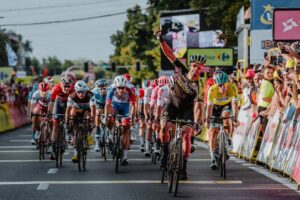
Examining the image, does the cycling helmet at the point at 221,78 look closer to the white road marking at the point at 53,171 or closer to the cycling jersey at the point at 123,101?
the cycling jersey at the point at 123,101

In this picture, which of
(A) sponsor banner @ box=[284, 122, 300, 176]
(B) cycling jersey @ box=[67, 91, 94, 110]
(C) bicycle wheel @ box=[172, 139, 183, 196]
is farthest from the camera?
(B) cycling jersey @ box=[67, 91, 94, 110]

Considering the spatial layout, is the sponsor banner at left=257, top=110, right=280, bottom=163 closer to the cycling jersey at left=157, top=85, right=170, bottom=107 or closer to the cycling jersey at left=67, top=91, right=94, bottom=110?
the cycling jersey at left=157, top=85, right=170, bottom=107

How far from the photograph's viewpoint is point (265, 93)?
2005cm

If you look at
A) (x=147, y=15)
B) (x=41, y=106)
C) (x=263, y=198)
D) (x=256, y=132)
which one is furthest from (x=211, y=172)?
(x=147, y=15)

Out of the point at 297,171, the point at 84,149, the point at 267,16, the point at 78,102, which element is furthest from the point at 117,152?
the point at 267,16

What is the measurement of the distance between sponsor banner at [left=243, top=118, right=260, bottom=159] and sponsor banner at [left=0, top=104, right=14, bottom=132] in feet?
59.8

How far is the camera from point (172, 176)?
550 inches

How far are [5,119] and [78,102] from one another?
67.4 ft

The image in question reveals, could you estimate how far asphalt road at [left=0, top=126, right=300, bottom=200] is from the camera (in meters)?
13.7

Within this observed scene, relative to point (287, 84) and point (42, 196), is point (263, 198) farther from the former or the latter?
point (287, 84)

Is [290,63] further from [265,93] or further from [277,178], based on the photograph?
[265,93]

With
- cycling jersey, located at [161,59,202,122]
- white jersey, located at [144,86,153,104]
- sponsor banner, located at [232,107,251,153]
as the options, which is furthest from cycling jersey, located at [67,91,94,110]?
white jersey, located at [144,86,153,104]

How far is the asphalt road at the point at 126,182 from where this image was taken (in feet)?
45.0

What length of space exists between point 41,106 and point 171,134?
8751 millimetres
